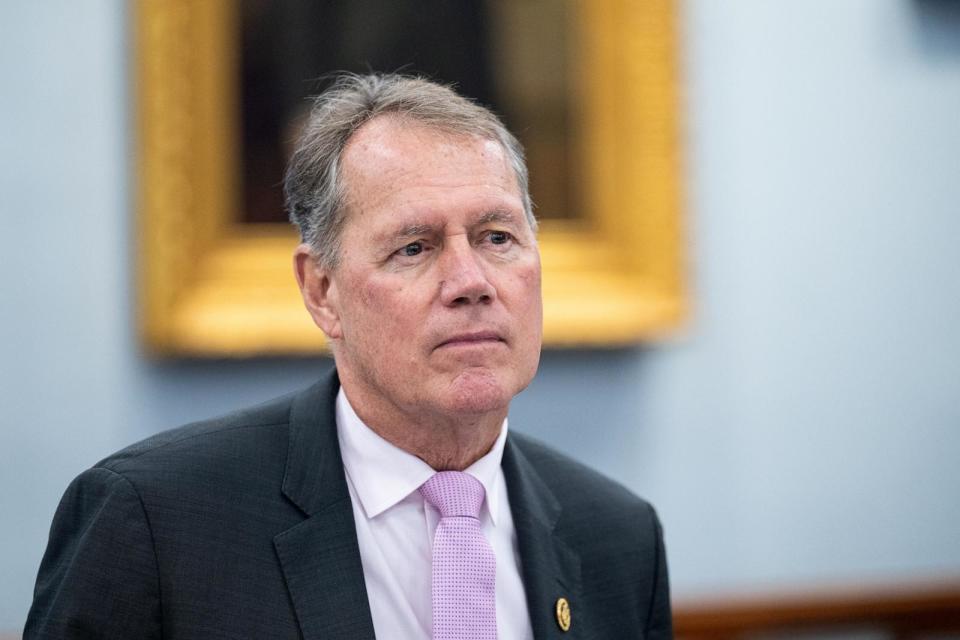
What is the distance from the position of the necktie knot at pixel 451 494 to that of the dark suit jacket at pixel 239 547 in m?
0.15

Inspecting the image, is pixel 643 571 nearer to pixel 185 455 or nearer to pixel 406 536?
pixel 406 536

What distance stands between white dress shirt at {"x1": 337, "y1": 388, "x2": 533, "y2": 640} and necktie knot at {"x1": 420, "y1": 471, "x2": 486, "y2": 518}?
0.05 ft

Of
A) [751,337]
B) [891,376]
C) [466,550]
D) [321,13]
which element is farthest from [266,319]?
[891,376]

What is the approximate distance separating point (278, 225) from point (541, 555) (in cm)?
206

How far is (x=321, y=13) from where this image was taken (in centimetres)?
390

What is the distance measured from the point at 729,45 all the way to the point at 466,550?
266 centimetres

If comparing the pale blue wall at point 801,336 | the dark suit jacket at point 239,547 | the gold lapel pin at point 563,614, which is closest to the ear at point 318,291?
the dark suit jacket at point 239,547

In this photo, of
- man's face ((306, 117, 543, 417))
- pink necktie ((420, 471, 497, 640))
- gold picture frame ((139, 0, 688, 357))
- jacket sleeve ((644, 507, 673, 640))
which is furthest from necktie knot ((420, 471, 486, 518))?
gold picture frame ((139, 0, 688, 357))

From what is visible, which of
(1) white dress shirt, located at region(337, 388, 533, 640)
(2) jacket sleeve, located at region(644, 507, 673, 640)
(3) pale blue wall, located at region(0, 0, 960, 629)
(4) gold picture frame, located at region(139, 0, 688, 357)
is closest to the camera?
(1) white dress shirt, located at region(337, 388, 533, 640)

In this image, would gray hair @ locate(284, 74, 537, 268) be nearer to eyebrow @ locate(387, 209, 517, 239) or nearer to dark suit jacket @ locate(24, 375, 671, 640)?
eyebrow @ locate(387, 209, 517, 239)

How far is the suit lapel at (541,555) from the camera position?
2119 mm

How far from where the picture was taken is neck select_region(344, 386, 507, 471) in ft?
6.82

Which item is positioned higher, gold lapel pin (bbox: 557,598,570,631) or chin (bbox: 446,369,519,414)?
chin (bbox: 446,369,519,414)

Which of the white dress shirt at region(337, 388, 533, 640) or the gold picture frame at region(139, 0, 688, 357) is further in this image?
the gold picture frame at region(139, 0, 688, 357)
